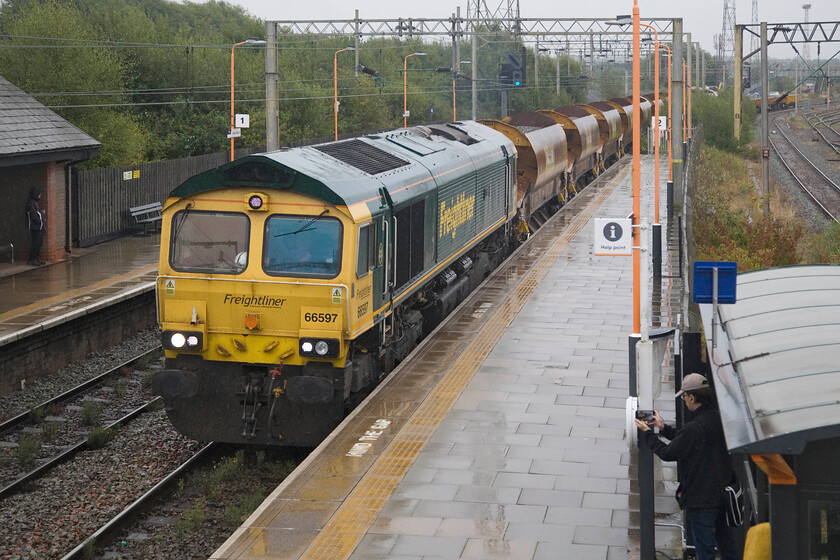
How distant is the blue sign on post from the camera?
24.4 feet

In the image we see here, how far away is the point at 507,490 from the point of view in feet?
32.7

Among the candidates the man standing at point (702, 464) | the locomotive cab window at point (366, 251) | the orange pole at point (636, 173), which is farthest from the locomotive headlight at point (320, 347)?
the man standing at point (702, 464)

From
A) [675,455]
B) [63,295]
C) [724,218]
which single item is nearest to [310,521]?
[675,455]

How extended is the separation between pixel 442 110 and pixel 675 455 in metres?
60.3

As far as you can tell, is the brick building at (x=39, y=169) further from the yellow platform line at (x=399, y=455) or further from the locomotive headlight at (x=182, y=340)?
the locomotive headlight at (x=182, y=340)

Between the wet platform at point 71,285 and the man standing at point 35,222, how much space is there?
28 centimetres

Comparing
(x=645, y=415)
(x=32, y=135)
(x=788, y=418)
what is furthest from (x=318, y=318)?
(x=32, y=135)

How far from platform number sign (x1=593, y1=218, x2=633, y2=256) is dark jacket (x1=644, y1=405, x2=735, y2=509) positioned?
2382mm

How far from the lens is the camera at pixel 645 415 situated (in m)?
7.82

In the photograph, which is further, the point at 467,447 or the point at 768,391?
the point at 467,447

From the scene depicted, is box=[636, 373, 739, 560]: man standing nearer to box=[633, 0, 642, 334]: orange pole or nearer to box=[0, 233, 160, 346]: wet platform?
box=[633, 0, 642, 334]: orange pole

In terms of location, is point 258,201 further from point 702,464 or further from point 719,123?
point 719,123

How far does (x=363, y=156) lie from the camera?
14344 millimetres

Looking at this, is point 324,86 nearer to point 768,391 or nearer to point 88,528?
point 88,528
